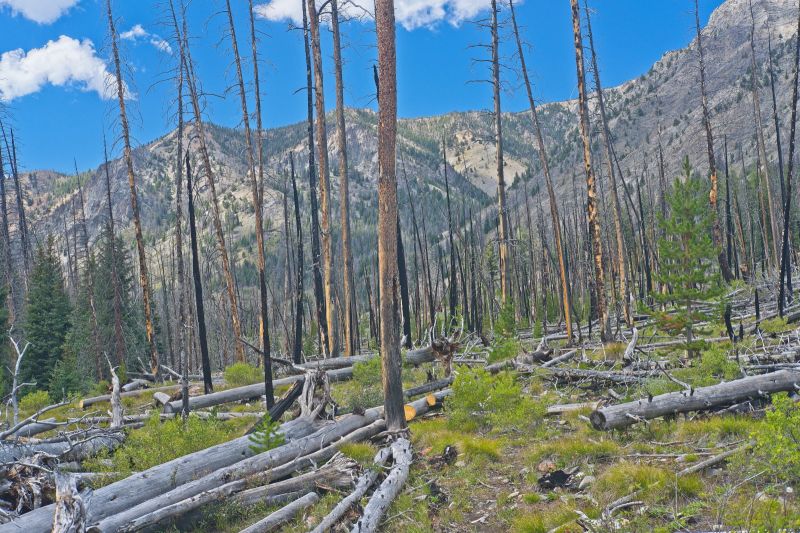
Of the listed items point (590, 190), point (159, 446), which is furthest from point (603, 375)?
point (159, 446)

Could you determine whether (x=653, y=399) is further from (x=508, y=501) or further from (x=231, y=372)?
(x=231, y=372)

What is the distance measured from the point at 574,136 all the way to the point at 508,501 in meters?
126

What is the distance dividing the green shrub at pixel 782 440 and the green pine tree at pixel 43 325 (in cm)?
2966

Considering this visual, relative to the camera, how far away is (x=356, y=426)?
8.78m

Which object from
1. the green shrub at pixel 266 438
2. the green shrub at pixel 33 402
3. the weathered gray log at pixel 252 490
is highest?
the green shrub at pixel 266 438

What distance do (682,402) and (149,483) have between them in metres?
6.77

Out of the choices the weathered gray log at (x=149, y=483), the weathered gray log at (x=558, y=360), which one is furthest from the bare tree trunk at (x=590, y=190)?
the weathered gray log at (x=149, y=483)

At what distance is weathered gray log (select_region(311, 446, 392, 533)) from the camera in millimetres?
5445

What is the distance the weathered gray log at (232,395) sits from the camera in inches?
494

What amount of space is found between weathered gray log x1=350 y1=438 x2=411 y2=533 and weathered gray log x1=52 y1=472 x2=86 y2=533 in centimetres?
241

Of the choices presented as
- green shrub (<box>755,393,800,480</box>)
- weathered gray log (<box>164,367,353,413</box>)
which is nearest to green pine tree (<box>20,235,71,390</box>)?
weathered gray log (<box>164,367,353,413</box>)

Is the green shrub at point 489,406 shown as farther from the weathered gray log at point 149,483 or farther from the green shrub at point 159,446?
the green shrub at point 159,446

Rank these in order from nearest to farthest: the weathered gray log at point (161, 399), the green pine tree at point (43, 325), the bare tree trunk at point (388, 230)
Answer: the bare tree trunk at point (388, 230), the weathered gray log at point (161, 399), the green pine tree at point (43, 325)

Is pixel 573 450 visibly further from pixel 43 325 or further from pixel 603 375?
pixel 43 325
